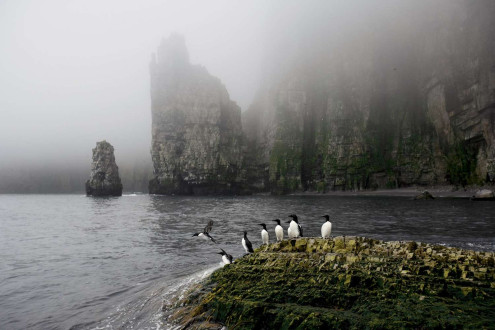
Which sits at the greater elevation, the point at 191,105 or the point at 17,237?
the point at 191,105

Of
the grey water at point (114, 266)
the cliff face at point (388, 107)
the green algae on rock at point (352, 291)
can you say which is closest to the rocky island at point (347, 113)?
the cliff face at point (388, 107)

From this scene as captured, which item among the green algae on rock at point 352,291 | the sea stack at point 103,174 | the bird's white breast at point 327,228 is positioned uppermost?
the sea stack at point 103,174

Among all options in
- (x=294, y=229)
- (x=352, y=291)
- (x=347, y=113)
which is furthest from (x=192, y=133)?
(x=352, y=291)

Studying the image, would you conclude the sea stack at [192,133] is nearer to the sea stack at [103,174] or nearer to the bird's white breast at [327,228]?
the sea stack at [103,174]

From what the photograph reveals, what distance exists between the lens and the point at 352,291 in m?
7.47

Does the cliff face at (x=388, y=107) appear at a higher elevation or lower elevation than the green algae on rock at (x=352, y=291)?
higher

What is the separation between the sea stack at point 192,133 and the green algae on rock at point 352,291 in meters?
109

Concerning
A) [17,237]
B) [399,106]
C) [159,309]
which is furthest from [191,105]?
[159,309]

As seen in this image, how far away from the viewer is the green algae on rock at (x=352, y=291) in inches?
250

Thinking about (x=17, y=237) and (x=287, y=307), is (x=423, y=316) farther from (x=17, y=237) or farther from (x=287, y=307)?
(x=17, y=237)

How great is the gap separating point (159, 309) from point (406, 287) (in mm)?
7388

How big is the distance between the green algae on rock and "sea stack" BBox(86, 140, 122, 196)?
12941cm

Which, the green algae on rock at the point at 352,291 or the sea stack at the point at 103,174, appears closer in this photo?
the green algae on rock at the point at 352,291

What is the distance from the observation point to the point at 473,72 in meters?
73.6
